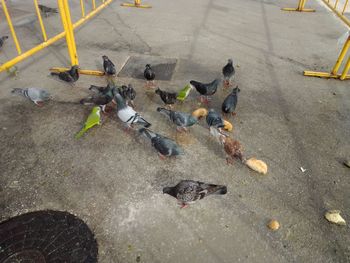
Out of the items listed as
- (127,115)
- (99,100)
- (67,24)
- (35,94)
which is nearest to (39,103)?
(35,94)

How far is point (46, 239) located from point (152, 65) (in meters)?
4.93

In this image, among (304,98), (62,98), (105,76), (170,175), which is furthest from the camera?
(105,76)

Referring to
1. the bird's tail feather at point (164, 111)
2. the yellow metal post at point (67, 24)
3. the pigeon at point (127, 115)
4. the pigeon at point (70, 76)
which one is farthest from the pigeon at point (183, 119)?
the yellow metal post at point (67, 24)

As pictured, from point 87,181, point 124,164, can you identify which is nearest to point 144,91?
point 124,164

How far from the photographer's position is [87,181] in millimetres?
4184

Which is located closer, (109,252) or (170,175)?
(109,252)

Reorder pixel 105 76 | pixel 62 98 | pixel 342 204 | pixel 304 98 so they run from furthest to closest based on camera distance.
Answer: pixel 105 76
pixel 304 98
pixel 62 98
pixel 342 204

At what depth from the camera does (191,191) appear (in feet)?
12.0

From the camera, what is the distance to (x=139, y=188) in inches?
161

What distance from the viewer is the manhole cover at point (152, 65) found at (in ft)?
22.2

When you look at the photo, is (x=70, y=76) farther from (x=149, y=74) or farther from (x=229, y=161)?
(x=229, y=161)

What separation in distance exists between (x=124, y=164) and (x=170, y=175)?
29.4 inches

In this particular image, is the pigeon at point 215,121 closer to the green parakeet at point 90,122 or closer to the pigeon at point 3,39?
A: the green parakeet at point 90,122

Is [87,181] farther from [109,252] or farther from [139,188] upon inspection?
[109,252]
